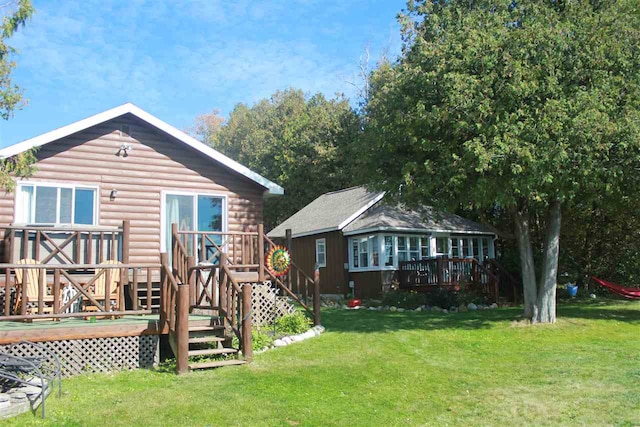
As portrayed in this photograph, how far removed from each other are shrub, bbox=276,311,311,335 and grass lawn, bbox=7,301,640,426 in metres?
0.59

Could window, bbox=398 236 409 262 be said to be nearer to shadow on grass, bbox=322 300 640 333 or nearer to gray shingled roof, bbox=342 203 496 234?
gray shingled roof, bbox=342 203 496 234

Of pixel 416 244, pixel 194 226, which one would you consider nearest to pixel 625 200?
pixel 416 244

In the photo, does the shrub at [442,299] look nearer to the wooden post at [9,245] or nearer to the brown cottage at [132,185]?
the brown cottage at [132,185]

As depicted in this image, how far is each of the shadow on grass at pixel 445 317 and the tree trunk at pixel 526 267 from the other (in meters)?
0.47

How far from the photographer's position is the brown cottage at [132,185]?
40.5 feet

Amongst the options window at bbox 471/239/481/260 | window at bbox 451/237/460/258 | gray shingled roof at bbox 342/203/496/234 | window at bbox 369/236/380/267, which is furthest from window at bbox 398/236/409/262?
window at bbox 471/239/481/260

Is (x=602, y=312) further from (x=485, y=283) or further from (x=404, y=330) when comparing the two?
(x=404, y=330)

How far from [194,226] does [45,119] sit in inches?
319

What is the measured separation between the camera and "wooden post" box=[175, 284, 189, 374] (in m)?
8.52

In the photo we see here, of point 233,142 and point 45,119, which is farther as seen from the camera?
point 233,142

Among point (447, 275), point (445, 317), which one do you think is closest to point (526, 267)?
point (445, 317)

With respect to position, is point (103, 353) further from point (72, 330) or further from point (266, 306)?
point (266, 306)

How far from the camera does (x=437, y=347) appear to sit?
10.9m

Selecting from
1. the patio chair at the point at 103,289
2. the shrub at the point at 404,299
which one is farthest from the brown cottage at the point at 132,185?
the shrub at the point at 404,299
